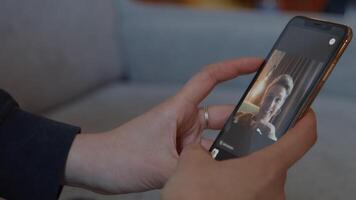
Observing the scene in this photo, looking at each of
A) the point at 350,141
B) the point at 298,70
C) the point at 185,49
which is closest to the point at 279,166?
the point at 298,70

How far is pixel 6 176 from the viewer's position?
0.60 meters

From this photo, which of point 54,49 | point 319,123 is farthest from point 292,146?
point 54,49

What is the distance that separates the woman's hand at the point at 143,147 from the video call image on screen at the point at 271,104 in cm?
3

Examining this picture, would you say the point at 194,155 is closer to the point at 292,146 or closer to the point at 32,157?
the point at 292,146

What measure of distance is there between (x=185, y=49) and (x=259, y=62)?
18.9 inches

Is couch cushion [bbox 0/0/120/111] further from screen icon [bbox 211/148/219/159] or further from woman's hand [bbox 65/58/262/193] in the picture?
screen icon [bbox 211/148/219/159]

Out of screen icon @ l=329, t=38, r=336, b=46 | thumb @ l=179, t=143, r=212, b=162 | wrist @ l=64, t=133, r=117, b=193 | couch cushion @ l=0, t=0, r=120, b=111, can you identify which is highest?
screen icon @ l=329, t=38, r=336, b=46

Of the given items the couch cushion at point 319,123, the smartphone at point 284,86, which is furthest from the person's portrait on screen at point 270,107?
the couch cushion at point 319,123

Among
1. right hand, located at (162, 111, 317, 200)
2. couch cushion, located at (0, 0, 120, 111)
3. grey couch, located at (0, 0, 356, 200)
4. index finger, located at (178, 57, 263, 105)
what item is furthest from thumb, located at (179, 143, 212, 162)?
couch cushion, located at (0, 0, 120, 111)

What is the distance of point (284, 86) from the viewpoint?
1.80 ft

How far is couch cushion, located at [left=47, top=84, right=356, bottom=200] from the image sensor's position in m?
0.65

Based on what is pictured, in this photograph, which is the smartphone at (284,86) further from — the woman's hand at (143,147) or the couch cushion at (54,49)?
the couch cushion at (54,49)

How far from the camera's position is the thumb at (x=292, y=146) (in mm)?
443

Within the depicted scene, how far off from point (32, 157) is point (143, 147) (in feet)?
0.42
